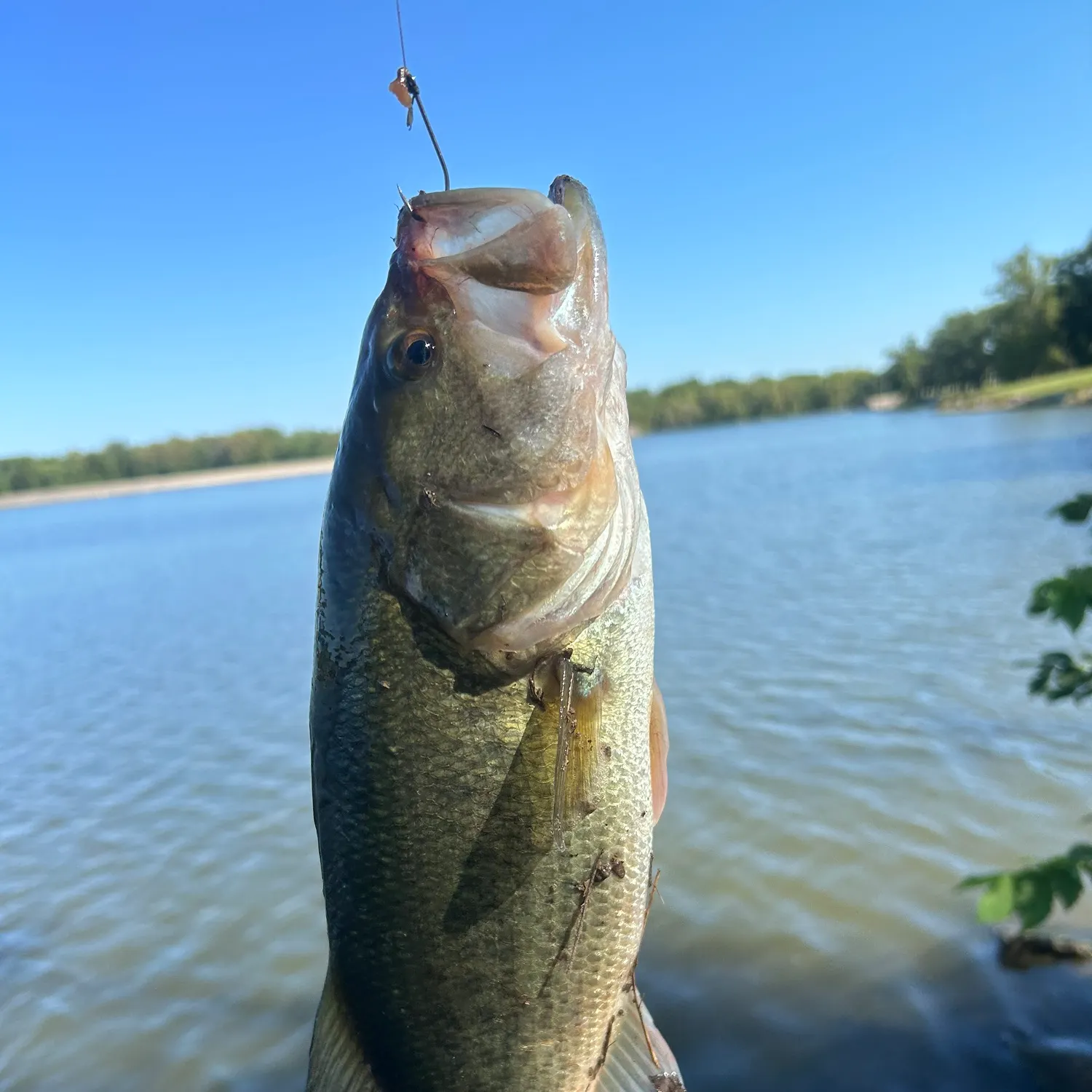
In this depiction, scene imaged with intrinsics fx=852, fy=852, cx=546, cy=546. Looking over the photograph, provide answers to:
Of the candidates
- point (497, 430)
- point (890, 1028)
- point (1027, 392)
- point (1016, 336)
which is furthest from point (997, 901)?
point (1016, 336)

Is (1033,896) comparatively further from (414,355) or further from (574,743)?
(414,355)

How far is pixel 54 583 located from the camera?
28.0m

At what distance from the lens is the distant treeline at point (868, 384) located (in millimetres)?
85750

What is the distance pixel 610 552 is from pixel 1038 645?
9966mm

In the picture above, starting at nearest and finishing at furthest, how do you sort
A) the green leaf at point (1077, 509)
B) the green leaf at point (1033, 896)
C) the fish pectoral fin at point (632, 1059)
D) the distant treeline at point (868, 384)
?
the fish pectoral fin at point (632, 1059)
the green leaf at point (1033, 896)
the green leaf at point (1077, 509)
the distant treeline at point (868, 384)

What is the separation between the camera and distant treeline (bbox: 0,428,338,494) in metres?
110

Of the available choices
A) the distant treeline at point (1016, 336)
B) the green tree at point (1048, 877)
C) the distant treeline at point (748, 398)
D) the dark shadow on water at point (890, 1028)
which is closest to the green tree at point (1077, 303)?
the distant treeline at point (1016, 336)

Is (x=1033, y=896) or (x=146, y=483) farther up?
(x=146, y=483)

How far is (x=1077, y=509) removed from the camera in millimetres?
3371

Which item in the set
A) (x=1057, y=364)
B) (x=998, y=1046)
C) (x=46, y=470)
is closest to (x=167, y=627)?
(x=998, y=1046)

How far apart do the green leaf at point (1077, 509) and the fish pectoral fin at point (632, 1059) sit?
250 centimetres

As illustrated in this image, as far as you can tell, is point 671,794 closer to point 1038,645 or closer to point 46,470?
point 1038,645

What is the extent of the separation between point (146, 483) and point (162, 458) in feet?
14.0

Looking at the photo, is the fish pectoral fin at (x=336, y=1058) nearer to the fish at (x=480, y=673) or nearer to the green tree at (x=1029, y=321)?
the fish at (x=480, y=673)
